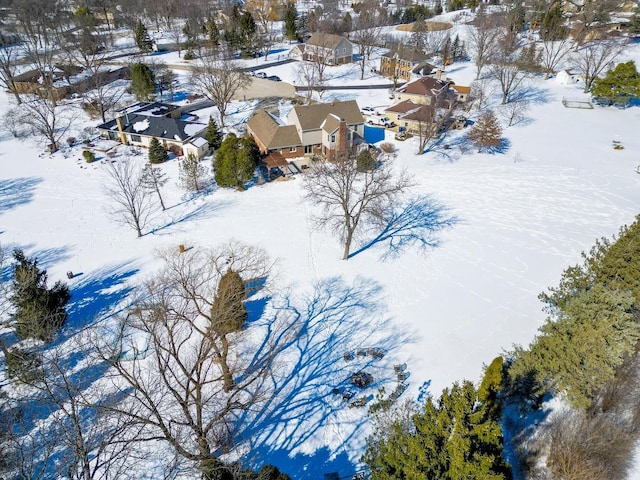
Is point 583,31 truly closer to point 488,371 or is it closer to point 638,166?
point 638,166

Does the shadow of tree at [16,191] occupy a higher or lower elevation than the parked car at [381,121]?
lower

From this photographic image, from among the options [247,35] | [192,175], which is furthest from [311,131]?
[247,35]

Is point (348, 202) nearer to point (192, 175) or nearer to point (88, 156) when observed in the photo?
point (192, 175)

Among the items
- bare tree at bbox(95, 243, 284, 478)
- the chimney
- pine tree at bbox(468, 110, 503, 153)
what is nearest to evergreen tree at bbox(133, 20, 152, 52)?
the chimney

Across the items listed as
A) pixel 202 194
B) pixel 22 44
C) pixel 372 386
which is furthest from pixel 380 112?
pixel 22 44

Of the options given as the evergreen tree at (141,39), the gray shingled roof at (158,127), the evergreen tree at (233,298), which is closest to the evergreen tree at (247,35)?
the evergreen tree at (141,39)

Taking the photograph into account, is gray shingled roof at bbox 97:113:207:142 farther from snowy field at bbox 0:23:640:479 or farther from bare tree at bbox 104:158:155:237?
bare tree at bbox 104:158:155:237

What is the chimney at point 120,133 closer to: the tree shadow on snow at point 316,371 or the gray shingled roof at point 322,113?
the gray shingled roof at point 322,113
